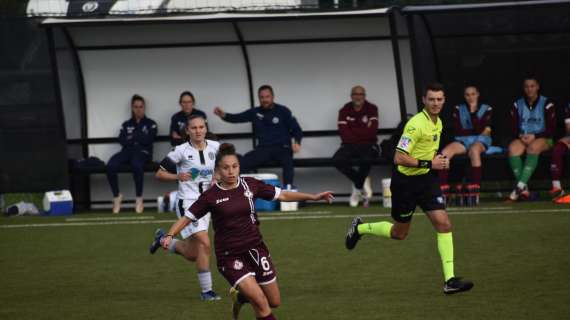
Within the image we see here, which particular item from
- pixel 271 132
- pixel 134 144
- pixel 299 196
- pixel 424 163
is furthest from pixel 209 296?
pixel 134 144

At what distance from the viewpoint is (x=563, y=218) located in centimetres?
1500

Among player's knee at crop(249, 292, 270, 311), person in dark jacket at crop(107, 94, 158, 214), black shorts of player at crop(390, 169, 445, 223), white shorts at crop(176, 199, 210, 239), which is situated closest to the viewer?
player's knee at crop(249, 292, 270, 311)

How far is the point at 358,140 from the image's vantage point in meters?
18.2

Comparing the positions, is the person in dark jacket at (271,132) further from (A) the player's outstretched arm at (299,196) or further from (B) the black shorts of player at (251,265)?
(B) the black shorts of player at (251,265)

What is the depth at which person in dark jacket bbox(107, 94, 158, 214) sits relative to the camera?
18.4 metres

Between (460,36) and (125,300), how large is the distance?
30.8 ft

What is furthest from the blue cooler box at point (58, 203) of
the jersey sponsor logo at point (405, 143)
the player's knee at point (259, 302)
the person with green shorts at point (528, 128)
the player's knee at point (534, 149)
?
the player's knee at point (259, 302)

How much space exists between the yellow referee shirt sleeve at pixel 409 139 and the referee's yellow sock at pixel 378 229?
1.10 meters

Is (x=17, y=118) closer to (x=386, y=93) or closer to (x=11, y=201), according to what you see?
(x=11, y=201)

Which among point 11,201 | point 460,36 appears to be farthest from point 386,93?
point 11,201

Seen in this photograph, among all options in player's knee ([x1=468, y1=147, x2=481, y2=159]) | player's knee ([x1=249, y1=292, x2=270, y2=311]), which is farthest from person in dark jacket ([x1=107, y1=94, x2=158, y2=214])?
player's knee ([x1=249, y1=292, x2=270, y2=311])

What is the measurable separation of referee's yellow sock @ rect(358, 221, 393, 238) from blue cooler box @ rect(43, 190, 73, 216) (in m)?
7.46

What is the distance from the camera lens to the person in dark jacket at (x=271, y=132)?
1802 centimetres

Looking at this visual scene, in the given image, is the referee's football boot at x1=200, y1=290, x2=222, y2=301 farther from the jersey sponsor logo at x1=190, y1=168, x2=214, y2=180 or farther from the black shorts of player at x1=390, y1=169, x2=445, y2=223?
the black shorts of player at x1=390, y1=169, x2=445, y2=223
